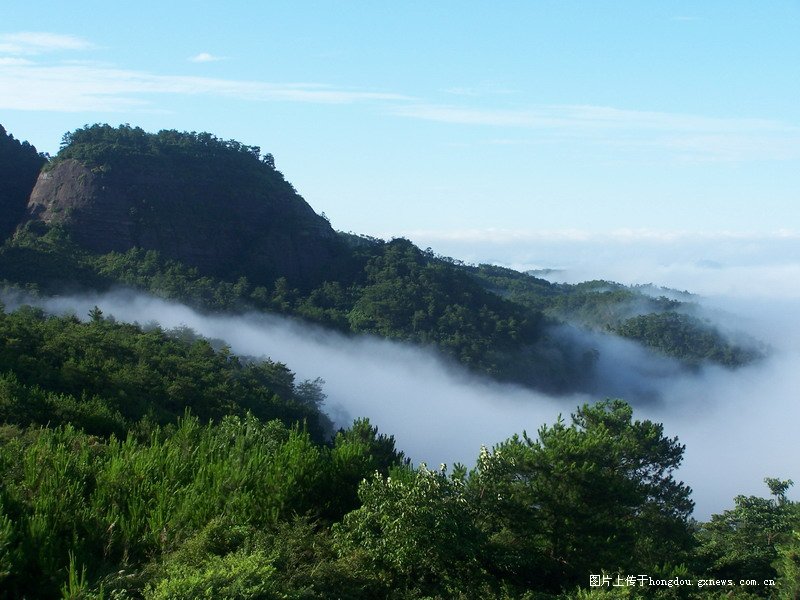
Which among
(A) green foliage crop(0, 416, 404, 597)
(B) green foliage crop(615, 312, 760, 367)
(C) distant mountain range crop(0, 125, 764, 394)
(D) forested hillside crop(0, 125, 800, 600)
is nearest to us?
(A) green foliage crop(0, 416, 404, 597)

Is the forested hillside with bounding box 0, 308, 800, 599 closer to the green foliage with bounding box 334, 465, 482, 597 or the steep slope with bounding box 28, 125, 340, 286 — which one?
the green foliage with bounding box 334, 465, 482, 597

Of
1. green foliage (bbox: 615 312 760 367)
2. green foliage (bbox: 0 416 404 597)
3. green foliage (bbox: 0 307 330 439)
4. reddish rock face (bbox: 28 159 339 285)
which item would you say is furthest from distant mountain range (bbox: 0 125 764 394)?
green foliage (bbox: 0 416 404 597)

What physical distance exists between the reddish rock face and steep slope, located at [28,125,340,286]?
9 centimetres

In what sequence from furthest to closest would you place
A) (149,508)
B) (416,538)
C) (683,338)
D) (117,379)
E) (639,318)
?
1. (683,338)
2. (639,318)
3. (117,379)
4. (149,508)
5. (416,538)

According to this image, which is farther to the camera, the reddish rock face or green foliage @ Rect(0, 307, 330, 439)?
the reddish rock face

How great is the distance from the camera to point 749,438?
106 metres

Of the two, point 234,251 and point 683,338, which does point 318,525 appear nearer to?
point 234,251

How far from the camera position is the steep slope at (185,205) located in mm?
67500

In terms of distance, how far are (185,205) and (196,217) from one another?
1.48m

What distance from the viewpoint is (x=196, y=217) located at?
75062mm

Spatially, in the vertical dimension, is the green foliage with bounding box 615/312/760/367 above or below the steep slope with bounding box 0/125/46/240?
below

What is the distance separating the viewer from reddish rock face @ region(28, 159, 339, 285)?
6706 centimetres

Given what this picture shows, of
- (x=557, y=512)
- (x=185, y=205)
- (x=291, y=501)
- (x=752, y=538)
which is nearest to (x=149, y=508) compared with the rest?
(x=291, y=501)

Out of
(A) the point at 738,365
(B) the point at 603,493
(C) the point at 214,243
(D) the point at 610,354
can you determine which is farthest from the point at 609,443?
(A) the point at 738,365
